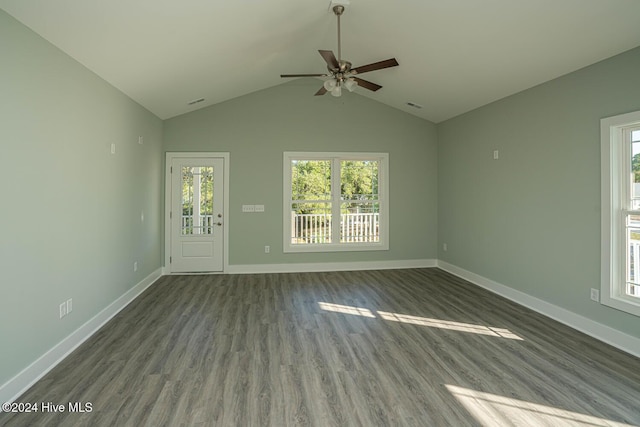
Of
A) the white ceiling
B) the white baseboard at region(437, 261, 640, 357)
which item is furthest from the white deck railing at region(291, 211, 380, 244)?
the white ceiling

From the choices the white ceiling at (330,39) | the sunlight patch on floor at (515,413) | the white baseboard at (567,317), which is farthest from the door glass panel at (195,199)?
the sunlight patch on floor at (515,413)

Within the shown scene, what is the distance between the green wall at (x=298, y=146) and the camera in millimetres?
5559

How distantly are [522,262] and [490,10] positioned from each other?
2910mm

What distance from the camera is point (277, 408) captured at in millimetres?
2002

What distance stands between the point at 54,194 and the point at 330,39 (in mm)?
3451

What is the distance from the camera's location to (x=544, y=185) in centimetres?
370

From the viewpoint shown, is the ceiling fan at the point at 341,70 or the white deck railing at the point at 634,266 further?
the ceiling fan at the point at 341,70

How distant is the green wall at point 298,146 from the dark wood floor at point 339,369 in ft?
6.07

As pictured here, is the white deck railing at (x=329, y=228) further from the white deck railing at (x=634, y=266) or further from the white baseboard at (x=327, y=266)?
the white deck railing at (x=634, y=266)

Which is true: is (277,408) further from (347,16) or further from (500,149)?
(500,149)

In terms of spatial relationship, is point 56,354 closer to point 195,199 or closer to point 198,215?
point 198,215

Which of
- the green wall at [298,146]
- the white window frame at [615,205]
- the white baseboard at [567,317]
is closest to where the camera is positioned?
the white baseboard at [567,317]

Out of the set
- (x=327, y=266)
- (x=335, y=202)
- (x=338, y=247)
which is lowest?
(x=327, y=266)

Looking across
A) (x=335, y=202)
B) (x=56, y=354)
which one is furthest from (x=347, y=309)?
(x=56, y=354)
